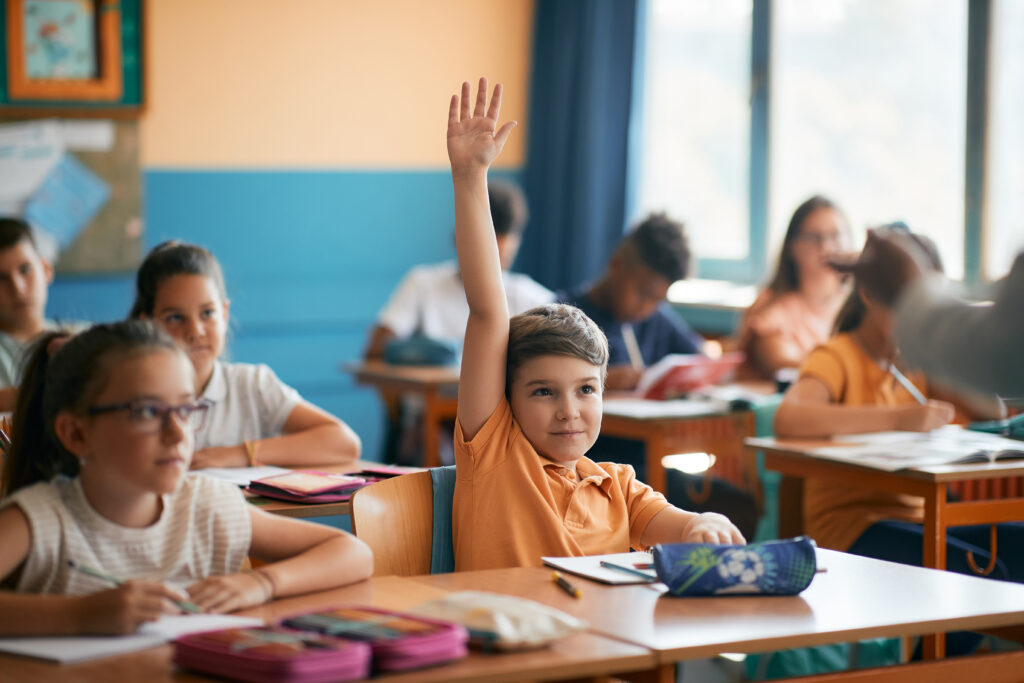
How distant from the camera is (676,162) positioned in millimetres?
6125

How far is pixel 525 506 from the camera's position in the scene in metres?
1.91

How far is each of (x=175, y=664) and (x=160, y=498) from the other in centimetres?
35

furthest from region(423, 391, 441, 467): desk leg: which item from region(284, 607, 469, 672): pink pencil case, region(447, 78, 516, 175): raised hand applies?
region(284, 607, 469, 672): pink pencil case

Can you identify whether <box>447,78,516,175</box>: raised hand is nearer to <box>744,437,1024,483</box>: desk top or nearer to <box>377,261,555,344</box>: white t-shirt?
<box>744,437,1024,483</box>: desk top

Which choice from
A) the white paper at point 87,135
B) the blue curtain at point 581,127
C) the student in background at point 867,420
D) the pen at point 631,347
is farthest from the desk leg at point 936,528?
the white paper at point 87,135

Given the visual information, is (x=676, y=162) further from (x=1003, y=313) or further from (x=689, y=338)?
(x=1003, y=313)

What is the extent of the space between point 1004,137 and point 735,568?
3.39 meters

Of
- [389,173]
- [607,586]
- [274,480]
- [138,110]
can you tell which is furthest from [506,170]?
[607,586]

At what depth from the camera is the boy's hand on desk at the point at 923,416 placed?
9.76 ft

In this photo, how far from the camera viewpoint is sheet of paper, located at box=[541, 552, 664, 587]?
1.67 m

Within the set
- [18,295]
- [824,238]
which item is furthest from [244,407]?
[824,238]

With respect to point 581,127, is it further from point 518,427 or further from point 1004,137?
point 518,427

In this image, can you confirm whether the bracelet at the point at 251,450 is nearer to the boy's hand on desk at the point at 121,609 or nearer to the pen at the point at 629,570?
the pen at the point at 629,570

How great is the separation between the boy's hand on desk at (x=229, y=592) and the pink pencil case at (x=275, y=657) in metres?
0.18
